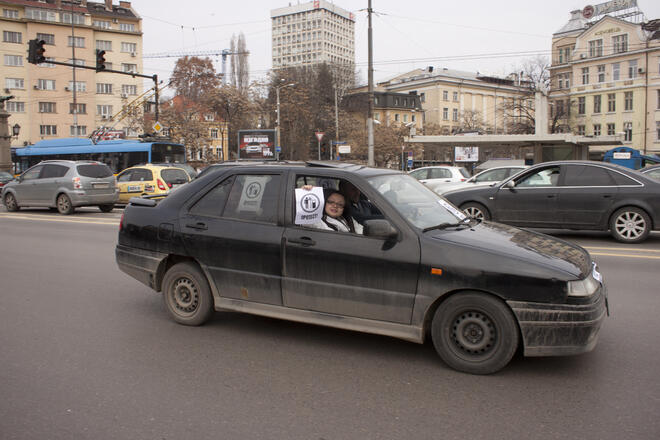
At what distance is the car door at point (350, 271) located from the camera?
13.9 ft

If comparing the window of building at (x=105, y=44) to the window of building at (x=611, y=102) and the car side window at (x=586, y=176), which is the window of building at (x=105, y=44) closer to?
the window of building at (x=611, y=102)

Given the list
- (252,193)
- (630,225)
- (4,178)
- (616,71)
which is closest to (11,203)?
(4,178)

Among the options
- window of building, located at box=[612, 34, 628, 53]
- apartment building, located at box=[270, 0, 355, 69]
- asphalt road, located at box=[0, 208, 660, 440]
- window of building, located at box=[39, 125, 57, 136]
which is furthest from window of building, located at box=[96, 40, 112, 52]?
apartment building, located at box=[270, 0, 355, 69]

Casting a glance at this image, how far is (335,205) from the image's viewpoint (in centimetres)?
474

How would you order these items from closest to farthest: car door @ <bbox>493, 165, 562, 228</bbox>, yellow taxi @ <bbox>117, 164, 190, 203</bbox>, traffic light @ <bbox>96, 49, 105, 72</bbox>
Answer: car door @ <bbox>493, 165, 562, 228</bbox> < yellow taxi @ <bbox>117, 164, 190, 203</bbox> < traffic light @ <bbox>96, 49, 105, 72</bbox>

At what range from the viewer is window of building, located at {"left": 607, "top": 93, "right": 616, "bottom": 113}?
67.1 meters

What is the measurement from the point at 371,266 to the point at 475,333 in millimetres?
927

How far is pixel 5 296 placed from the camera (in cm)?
658

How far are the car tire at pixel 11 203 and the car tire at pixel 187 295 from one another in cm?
1626

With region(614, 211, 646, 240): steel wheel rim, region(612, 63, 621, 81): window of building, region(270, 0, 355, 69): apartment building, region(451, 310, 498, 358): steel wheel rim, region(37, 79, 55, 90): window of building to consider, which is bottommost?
region(451, 310, 498, 358): steel wheel rim

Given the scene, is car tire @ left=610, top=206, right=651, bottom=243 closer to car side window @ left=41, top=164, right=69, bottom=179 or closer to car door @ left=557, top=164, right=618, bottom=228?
car door @ left=557, top=164, right=618, bottom=228

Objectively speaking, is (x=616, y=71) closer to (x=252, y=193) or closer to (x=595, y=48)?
(x=595, y=48)

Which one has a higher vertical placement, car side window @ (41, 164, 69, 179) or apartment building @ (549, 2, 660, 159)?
apartment building @ (549, 2, 660, 159)

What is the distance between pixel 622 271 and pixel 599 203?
323 cm
